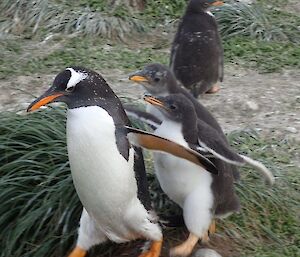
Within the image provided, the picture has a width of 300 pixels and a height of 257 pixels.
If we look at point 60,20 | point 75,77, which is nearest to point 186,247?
point 75,77

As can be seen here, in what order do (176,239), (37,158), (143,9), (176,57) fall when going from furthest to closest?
(143,9)
(176,57)
(37,158)
(176,239)

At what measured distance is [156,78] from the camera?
4426 millimetres

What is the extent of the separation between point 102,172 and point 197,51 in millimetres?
2820

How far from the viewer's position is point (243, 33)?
25.3 ft

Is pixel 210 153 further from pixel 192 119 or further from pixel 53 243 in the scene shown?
pixel 53 243

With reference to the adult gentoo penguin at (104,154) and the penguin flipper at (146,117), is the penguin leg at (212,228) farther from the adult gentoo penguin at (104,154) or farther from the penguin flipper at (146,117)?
the penguin flipper at (146,117)

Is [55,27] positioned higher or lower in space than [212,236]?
lower

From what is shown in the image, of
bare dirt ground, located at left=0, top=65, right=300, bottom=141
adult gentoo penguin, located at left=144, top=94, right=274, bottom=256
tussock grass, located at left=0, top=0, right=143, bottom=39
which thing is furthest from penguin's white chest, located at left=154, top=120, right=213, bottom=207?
tussock grass, located at left=0, top=0, right=143, bottom=39

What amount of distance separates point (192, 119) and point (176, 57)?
236cm

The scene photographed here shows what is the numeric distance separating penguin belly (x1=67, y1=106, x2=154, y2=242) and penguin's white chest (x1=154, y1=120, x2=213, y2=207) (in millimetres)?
209

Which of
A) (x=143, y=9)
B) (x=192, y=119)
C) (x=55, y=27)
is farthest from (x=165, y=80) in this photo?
(x=143, y=9)

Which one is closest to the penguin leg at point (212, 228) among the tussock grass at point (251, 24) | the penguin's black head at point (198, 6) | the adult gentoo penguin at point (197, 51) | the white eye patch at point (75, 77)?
the white eye patch at point (75, 77)

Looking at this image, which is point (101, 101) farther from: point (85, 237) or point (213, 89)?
point (213, 89)

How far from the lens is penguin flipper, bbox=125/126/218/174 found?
3.35 metres
